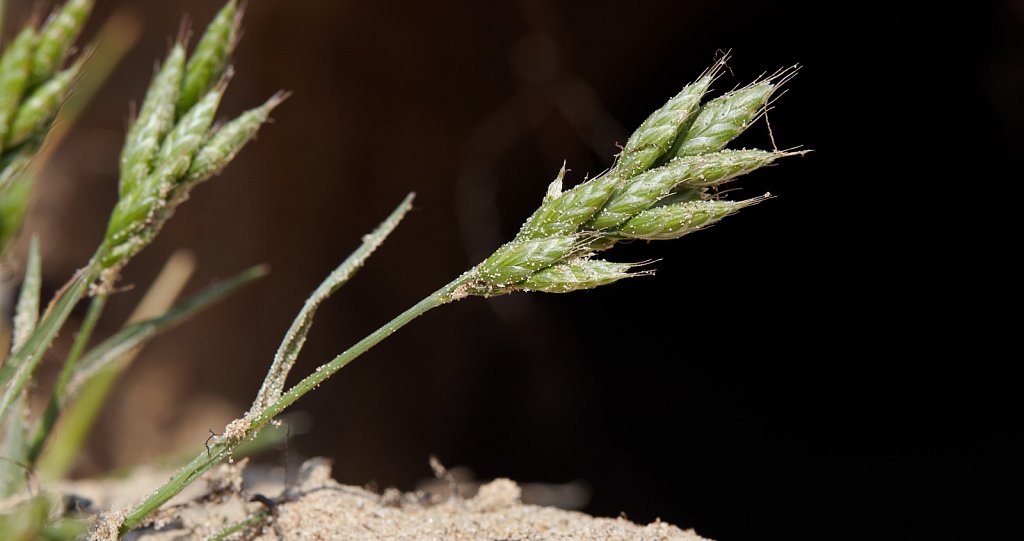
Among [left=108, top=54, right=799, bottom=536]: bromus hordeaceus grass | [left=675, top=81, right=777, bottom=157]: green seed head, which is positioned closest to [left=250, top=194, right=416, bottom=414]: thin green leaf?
[left=108, top=54, right=799, bottom=536]: bromus hordeaceus grass

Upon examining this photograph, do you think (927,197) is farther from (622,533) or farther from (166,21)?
(622,533)

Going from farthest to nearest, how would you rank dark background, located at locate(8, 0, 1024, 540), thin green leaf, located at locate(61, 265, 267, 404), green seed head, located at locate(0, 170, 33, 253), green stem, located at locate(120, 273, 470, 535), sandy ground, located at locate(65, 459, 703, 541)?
dark background, located at locate(8, 0, 1024, 540) < thin green leaf, located at locate(61, 265, 267, 404) < green seed head, located at locate(0, 170, 33, 253) < sandy ground, located at locate(65, 459, 703, 541) < green stem, located at locate(120, 273, 470, 535)

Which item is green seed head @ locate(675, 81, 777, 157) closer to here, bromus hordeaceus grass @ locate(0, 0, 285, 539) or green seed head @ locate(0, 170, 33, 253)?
bromus hordeaceus grass @ locate(0, 0, 285, 539)

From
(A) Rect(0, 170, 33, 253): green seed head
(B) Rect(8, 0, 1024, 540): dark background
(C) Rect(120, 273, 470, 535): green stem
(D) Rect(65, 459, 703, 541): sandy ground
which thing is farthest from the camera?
(B) Rect(8, 0, 1024, 540): dark background

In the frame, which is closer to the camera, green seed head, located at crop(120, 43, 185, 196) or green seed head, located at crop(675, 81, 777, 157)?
green seed head, located at crop(675, 81, 777, 157)

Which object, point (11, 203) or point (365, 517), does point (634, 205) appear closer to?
point (365, 517)

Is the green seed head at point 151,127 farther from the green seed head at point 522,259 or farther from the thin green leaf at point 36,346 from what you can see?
the green seed head at point 522,259

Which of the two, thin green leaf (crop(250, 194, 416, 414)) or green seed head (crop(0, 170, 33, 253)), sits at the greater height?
green seed head (crop(0, 170, 33, 253))
